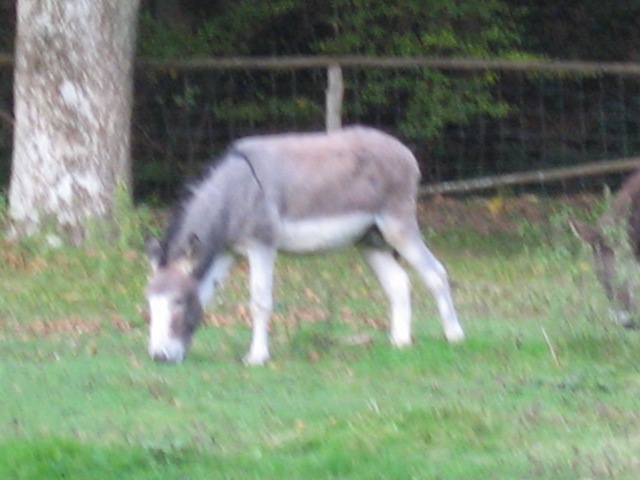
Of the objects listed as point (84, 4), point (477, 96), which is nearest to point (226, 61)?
point (84, 4)

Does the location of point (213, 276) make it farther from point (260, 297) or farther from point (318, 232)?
point (318, 232)

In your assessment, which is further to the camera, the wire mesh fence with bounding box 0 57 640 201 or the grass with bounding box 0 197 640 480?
the wire mesh fence with bounding box 0 57 640 201

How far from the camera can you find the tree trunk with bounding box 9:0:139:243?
39.7 feet

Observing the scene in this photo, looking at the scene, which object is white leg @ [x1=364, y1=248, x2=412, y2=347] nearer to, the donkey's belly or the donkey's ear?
the donkey's belly

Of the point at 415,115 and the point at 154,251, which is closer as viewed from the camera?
the point at 154,251

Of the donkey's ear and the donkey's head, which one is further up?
the donkey's ear

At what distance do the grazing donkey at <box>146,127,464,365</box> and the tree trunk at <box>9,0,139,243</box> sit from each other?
3561mm

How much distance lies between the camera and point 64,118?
477 inches

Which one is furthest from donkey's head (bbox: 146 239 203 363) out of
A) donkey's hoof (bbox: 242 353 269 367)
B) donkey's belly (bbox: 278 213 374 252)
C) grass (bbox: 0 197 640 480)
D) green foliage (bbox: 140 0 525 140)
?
green foliage (bbox: 140 0 525 140)

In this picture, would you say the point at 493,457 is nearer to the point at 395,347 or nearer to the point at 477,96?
the point at 395,347

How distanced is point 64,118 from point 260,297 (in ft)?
13.4

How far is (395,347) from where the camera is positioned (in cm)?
891

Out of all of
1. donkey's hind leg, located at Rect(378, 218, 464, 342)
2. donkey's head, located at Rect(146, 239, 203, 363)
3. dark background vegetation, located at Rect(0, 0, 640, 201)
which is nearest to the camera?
donkey's head, located at Rect(146, 239, 203, 363)

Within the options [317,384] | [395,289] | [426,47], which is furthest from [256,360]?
[426,47]
